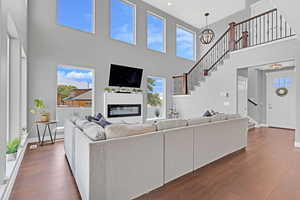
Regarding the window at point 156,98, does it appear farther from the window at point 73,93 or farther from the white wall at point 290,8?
the white wall at point 290,8

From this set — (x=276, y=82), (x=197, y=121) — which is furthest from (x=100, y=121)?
(x=276, y=82)

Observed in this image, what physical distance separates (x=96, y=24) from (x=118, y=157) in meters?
5.52

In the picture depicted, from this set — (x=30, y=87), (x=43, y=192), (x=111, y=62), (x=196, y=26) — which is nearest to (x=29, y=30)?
(x=30, y=87)

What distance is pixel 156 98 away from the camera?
8.07m

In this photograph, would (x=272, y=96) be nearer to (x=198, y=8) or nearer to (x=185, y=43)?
(x=185, y=43)

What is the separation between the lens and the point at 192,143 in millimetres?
2760

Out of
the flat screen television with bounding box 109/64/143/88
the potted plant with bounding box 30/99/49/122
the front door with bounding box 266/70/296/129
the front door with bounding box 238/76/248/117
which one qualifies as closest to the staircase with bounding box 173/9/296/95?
the front door with bounding box 238/76/248/117

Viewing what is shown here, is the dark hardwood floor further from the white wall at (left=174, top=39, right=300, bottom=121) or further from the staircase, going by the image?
the staircase

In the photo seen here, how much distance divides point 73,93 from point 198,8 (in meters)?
6.73

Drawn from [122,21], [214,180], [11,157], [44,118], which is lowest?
[214,180]

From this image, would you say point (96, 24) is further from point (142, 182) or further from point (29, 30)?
point (142, 182)

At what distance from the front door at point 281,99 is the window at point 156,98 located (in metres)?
4.93

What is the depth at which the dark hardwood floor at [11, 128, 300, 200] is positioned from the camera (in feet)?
6.95

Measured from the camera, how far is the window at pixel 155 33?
7852mm
